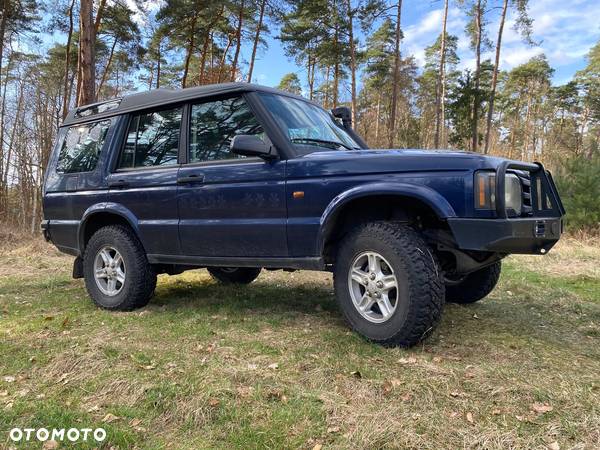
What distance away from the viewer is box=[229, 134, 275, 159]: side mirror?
132 inches

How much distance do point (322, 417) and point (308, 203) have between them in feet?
5.20

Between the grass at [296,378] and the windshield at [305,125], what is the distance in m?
1.57

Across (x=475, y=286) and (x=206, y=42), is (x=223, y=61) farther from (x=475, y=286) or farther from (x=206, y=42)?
(x=475, y=286)

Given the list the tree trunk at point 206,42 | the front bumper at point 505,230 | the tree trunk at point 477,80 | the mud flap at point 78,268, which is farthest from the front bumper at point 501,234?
the tree trunk at point 477,80

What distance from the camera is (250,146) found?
3.37 m

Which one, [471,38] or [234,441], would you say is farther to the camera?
[471,38]

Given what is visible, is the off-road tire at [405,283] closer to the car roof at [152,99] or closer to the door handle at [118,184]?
the car roof at [152,99]

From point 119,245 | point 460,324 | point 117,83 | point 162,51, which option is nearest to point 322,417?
point 460,324

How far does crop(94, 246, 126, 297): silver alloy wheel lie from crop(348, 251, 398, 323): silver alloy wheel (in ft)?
8.11

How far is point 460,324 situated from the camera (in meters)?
3.79

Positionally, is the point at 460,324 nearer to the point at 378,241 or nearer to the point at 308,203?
the point at 378,241

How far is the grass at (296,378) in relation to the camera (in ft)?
7.30

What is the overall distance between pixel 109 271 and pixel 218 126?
1.93m

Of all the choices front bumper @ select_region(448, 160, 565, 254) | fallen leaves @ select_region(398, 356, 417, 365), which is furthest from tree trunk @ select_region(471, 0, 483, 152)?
fallen leaves @ select_region(398, 356, 417, 365)
